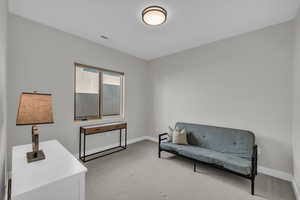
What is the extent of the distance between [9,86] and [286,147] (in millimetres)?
4928

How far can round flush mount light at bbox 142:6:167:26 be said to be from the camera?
2059 millimetres

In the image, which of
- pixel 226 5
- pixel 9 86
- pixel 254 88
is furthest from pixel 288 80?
pixel 9 86

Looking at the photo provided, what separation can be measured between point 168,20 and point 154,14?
14.4 inches

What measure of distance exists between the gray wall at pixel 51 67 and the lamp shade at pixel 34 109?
1472 mm

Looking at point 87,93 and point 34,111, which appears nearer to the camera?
point 34,111

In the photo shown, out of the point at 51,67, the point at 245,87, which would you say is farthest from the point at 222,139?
the point at 51,67

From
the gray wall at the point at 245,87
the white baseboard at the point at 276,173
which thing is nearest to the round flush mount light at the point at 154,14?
the gray wall at the point at 245,87

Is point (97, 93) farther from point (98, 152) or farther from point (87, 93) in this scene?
point (98, 152)

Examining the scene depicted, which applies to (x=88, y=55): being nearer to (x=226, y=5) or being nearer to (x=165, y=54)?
(x=165, y=54)

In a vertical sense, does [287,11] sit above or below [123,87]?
above

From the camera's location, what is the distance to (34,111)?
51.6 inches

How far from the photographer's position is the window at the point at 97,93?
10.5ft

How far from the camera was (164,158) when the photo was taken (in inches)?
124

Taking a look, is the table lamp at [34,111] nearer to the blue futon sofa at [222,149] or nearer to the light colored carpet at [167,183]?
the light colored carpet at [167,183]
